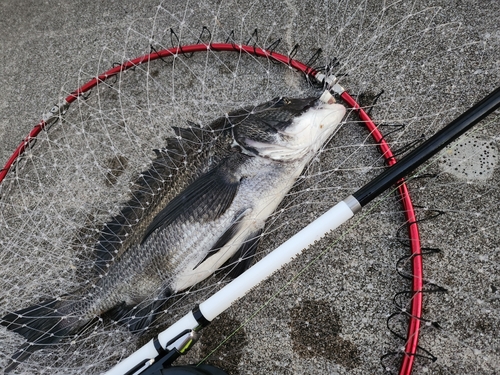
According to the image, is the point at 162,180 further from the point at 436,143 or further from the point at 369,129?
the point at 436,143

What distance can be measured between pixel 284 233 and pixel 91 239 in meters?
1.31

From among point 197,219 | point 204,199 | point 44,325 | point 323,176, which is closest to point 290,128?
point 323,176

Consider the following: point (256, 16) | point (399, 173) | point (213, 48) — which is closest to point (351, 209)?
point (399, 173)

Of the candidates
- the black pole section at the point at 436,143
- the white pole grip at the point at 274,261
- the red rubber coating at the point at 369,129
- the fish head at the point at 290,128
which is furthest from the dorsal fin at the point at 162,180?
the black pole section at the point at 436,143

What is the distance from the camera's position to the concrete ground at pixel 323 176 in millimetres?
2168

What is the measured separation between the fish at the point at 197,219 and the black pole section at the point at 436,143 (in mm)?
580

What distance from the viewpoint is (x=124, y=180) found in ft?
9.43

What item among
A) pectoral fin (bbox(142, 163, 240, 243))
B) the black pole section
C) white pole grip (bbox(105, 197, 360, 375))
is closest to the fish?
pectoral fin (bbox(142, 163, 240, 243))

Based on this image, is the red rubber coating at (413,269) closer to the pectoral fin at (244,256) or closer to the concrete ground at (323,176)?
the concrete ground at (323,176)

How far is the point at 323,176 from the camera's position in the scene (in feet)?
8.23

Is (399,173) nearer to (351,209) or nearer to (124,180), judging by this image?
(351,209)

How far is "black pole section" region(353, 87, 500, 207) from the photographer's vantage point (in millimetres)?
1810

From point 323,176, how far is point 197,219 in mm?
810

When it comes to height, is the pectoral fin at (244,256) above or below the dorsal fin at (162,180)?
below
